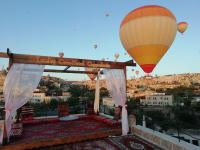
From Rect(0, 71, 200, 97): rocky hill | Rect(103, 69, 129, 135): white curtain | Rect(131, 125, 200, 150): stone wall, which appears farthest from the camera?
Rect(0, 71, 200, 97): rocky hill

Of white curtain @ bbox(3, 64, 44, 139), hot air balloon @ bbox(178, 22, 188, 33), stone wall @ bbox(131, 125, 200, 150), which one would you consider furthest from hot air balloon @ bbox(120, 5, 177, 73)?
hot air balloon @ bbox(178, 22, 188, 33)

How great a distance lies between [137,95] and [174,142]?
100265 millimetres

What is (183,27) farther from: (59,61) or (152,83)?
(152,83)

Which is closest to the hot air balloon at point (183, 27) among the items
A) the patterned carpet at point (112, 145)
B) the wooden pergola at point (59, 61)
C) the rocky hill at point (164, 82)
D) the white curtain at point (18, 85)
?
the wooden pergola at point (59, 61)

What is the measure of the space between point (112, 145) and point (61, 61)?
348 cm

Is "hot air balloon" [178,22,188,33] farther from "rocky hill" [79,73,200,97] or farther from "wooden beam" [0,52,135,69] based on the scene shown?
"rocky hill" [79,73,200,97]

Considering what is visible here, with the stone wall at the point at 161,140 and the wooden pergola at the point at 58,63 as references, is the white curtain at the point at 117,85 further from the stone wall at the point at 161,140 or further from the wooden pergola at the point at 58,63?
the stone wall at the point at 161,140

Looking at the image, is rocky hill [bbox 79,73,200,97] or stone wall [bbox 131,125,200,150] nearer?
stone wall [bbox 131,125,200,150]

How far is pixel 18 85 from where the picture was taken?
6.63 m

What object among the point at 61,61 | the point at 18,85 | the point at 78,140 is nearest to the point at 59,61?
the point at 61,61

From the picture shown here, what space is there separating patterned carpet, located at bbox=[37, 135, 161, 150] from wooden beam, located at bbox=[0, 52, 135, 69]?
2886 mm

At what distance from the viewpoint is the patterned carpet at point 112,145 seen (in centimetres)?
618

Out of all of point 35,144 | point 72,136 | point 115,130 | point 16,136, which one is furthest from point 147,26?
point 16,136

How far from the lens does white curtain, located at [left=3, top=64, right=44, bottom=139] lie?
6.36 metres
